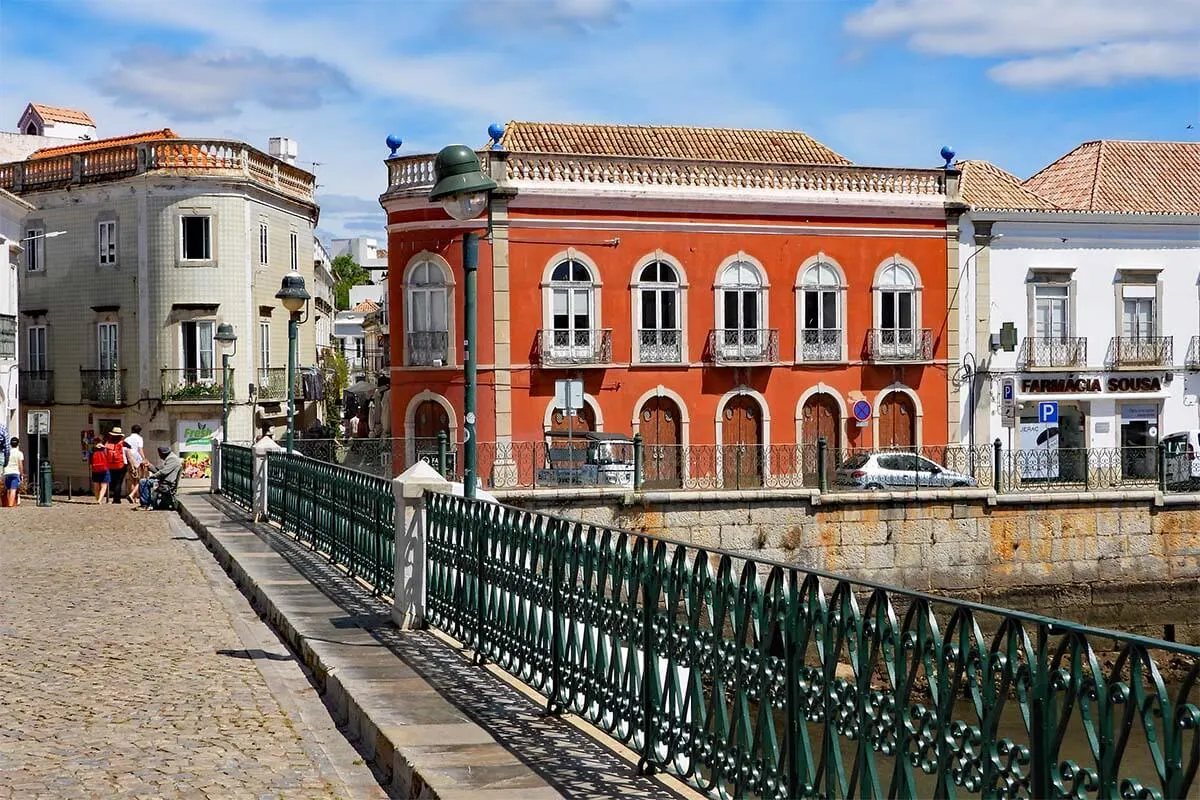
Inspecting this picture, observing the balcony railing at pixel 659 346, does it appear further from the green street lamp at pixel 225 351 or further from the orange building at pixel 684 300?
the green street lamp at pixel 225 351

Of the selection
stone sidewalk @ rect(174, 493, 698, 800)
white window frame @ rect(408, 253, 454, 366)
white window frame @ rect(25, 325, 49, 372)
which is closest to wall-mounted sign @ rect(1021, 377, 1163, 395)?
white window frame @ rect(408, 253, 454, 366)

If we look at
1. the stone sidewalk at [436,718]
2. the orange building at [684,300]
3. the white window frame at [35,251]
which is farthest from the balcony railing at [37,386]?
the stone sidewalk at [436,718]

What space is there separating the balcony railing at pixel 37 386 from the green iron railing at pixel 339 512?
23.5m

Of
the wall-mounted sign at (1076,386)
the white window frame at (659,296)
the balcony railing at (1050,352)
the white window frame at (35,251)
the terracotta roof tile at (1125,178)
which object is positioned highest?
the terracotta roof tile at (1125,178)

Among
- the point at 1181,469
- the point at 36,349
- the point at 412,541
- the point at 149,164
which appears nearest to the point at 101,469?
the point at 149,164

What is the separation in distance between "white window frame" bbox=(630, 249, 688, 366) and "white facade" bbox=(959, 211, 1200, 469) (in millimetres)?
6733

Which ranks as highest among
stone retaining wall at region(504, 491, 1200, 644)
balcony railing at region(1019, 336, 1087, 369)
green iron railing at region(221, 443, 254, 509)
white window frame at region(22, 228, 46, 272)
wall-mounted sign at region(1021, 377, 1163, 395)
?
white window frame at region(22, 228, 46, 272)

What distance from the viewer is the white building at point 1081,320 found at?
34.1 meters

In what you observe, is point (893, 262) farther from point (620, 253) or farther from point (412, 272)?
point (412, 272)

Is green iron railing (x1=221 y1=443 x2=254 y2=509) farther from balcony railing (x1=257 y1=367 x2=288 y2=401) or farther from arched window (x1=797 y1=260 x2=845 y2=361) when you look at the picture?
arched window (x1=797 y1=260 x2=845 y2=361)

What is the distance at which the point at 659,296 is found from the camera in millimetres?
32500

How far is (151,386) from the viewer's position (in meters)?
39.6

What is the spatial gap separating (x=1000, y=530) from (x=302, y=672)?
64.7 ft

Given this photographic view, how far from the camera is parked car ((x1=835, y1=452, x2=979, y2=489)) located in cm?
2786
